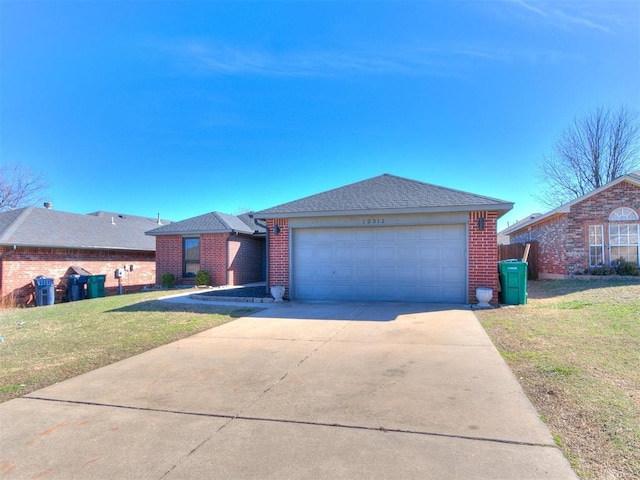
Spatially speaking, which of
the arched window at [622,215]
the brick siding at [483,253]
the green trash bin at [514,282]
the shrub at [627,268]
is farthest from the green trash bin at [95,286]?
the arched window at [622,215]

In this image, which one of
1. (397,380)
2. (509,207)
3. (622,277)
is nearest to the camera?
(397,380)

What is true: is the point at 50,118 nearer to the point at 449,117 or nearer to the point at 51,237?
the point at 51,237

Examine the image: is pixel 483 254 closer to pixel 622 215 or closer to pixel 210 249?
pixel 622 215

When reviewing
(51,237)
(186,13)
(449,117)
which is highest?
(186,13)

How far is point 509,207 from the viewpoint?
32.1 feet

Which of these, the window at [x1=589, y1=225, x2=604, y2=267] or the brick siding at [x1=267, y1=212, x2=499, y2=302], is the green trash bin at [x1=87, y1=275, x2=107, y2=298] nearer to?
the brick siding at [x1=267, y1=212, x2=499, y2=302]

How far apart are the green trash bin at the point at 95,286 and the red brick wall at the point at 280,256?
9.92 metres

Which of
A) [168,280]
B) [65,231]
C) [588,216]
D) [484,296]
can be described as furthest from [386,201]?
[65,231]

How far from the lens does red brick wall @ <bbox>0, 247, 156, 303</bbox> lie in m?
14.5

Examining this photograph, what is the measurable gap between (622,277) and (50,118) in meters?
25.3

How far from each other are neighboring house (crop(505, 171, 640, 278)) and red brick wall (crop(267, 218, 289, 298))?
11988 millimetres

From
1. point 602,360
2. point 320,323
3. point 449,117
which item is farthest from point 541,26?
point 320,323

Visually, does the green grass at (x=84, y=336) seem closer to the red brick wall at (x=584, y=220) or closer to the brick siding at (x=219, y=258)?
the brick siding at (x=219, y=258)

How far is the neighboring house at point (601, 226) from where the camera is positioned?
1483 centimetres
